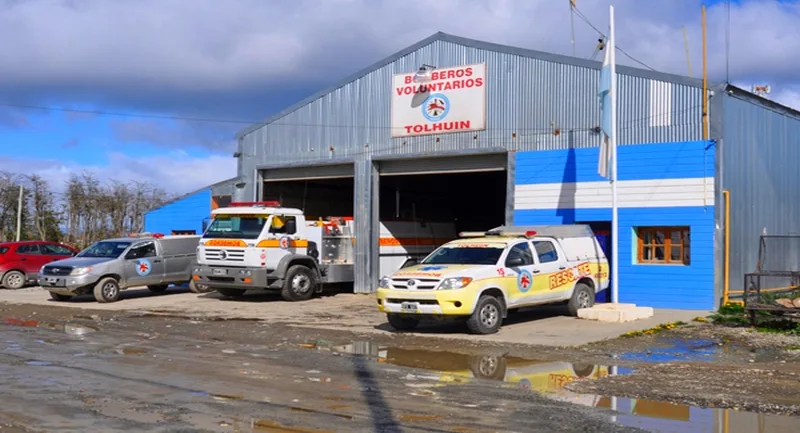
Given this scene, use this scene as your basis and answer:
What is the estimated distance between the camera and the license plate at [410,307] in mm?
13891

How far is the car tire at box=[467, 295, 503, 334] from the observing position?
13.9 meters

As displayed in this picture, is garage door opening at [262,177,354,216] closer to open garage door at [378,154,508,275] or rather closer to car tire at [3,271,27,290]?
open garage door at [378,154,508,275]

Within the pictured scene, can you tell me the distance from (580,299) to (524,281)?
7.77 feet

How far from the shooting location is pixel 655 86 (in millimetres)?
18938

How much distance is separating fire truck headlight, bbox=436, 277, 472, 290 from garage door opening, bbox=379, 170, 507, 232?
1144 centimetres

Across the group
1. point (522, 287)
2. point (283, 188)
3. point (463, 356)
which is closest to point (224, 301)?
point (283, 188)

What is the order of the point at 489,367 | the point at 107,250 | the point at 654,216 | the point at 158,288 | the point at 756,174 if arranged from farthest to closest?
1. the point at 158,288
2. the point at 107,250
3. the point at 756,174
4. the point at 654,216
5. the point at 489,367

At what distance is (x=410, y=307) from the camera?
1394 centimetres

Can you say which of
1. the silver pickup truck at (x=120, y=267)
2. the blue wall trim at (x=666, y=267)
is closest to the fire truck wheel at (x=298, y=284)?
the silver pickup truck at (x=120, y=267)

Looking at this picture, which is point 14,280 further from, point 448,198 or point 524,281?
point 524,281

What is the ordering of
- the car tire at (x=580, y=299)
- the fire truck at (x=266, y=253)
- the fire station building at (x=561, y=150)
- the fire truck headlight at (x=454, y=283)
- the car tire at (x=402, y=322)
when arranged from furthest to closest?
the fire truck at (x=266, y=253) → the fire station building at (x=561, y=150) → the car tire at (x=580, y=299) → the car tire at (x=402, y=322) → the fire truck headlight at (x=454, y=283)

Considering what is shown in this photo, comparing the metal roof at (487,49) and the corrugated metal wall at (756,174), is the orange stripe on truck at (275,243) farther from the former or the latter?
the corrugated metal wall at (756,174)

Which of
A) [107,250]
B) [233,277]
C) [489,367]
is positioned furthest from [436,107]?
[489,367]

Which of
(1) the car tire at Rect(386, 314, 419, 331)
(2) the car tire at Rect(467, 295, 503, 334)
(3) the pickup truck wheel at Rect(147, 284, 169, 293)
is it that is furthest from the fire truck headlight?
(3) the pickup truck wheel at Rect(147, 284, 169, 293)
